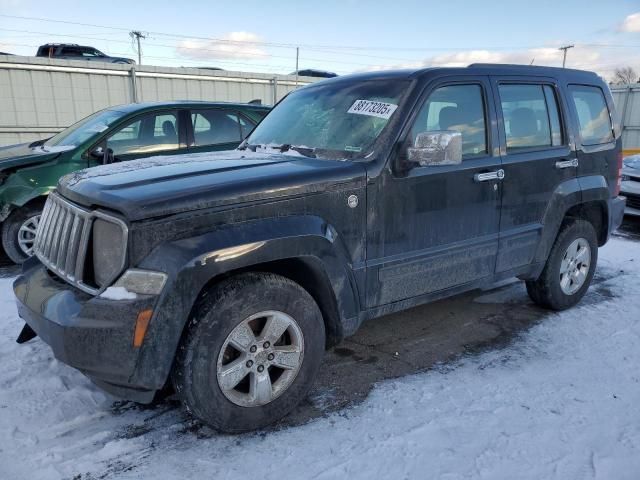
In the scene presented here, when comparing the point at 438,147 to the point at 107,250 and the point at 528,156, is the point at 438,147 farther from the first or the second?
the point at 107,250

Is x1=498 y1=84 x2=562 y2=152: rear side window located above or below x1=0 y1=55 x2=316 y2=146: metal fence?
below

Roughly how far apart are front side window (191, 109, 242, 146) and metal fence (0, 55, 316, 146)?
743 cm

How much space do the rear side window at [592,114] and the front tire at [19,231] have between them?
5.44 metres

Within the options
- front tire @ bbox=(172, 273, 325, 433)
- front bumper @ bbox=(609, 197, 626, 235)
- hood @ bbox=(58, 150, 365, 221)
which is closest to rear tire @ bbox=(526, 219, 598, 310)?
front bumper @ bbox=(609, 197, 626, 235)

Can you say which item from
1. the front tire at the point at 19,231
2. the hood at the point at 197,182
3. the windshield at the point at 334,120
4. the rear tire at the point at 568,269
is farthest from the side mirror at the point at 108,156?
the rear tire at the point at 568,269

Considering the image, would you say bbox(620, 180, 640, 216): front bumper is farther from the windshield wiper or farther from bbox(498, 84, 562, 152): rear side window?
the windshield wiper

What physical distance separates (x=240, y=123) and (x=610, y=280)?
15.4 ft

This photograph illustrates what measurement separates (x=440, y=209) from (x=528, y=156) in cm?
102

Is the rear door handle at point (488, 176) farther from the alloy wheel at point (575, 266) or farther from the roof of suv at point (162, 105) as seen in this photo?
the roof of suv at point (162, 105)

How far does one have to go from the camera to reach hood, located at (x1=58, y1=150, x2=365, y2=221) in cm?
250

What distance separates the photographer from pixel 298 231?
2.74 meters

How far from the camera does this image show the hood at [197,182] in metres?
2.50

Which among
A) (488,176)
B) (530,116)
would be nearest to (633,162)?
(530,116)

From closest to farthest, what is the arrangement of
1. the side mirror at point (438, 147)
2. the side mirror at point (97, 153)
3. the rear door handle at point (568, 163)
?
the side mirror at point (438, 147), the rear door handle at point (568, 163), the side mirror at point (97, 153)
